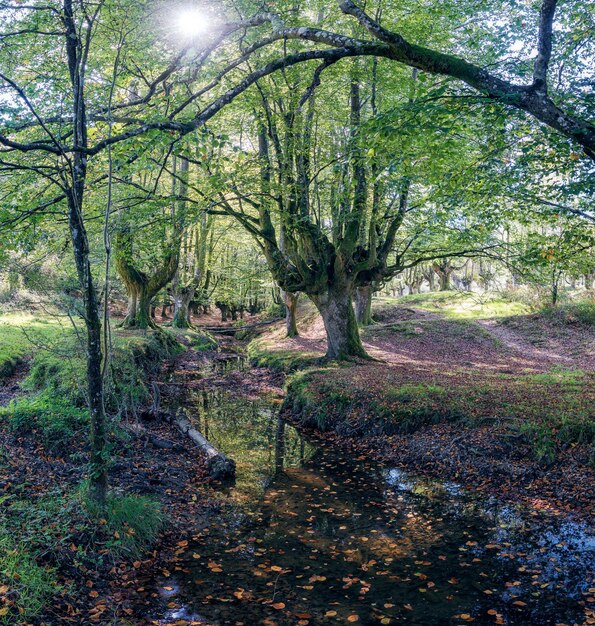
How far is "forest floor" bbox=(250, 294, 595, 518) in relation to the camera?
8961mm

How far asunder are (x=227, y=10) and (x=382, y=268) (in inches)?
383

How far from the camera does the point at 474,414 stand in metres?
10.9

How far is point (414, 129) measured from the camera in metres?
8.17

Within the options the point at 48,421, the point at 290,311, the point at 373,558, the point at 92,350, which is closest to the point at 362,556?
the point at 373,558

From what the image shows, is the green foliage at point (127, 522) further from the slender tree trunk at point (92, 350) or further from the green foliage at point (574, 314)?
the green foliage at point (574, 314)

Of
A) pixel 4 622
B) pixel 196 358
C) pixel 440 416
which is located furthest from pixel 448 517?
pixel 196 358

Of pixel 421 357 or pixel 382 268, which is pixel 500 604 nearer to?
pixel 382 268

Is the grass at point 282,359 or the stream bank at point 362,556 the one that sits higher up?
the grass at point 282,359

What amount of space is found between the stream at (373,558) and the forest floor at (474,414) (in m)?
0.77

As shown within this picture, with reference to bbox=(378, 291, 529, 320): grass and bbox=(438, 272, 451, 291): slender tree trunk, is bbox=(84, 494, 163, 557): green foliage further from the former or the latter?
bbox=(438, 272, 451, 291): slender tree trunk

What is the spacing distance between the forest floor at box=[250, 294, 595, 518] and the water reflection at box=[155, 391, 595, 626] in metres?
0.80

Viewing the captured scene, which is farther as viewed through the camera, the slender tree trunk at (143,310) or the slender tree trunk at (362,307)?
the slender tree trunk at (362,307)

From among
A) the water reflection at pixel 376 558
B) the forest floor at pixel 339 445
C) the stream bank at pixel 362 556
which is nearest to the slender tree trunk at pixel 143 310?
the forest floor at pixel 339 445

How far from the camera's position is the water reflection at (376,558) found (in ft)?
17.7
